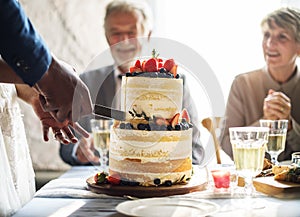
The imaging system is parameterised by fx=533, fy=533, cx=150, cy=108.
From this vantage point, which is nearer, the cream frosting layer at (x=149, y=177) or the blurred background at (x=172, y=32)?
the cream frosting layer at (x=149, y=177)

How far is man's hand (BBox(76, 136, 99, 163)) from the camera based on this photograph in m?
2.09

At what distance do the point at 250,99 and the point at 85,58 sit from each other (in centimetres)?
112

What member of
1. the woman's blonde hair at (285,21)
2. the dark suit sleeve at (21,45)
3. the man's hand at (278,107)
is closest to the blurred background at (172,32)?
the woman's blonde hair at (285,21)

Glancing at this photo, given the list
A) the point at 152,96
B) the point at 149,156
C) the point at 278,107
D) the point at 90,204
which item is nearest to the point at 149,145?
the point at 149,156

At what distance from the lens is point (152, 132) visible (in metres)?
1.56

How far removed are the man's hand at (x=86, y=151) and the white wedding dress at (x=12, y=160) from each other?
0.41 meters

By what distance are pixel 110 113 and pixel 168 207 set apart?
0.34 meters

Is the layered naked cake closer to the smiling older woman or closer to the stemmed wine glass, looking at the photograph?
the stemmed wine glass

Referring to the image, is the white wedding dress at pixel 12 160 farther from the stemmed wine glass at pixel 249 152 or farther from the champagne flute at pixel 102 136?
the stemmed wine glass at pixel 249 152

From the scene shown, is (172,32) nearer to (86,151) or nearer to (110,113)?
(86,151)

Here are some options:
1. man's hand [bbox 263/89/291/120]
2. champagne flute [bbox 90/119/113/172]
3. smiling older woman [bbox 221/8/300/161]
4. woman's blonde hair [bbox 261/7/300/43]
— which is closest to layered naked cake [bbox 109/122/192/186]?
champagne flute [bbox 90/119/113/172]

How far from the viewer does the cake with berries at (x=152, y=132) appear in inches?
61.4

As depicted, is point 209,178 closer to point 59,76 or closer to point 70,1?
point 59,76

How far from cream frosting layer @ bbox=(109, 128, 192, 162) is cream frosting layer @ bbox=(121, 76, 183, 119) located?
2.5 inches
